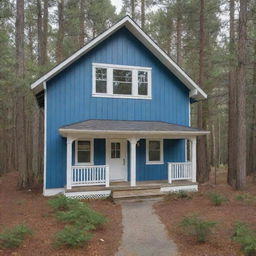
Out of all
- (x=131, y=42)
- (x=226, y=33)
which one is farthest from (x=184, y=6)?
(x=131, y=42)

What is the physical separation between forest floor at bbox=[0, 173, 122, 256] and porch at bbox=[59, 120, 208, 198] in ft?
3.99

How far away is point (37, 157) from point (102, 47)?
9567 mm

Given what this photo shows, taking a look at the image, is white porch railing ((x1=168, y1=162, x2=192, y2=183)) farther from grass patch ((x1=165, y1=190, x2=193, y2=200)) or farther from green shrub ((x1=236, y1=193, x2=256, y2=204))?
green shrub ((x1=236, y1=193, x2=256, y2=204))

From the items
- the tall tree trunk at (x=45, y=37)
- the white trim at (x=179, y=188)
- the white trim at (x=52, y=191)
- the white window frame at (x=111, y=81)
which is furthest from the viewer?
the tall tree trunk at (x=45, y=37)

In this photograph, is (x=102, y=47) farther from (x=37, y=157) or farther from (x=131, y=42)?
(x=37, y=157)

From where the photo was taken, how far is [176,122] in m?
13.2

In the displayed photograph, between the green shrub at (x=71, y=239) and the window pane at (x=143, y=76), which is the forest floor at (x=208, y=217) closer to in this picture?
the green shrub at (x=71, y=239)

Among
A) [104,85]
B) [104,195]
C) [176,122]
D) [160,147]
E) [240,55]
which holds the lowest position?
[104,195]

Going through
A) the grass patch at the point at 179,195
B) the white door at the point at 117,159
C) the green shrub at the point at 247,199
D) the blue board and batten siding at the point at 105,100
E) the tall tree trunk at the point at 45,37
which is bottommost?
the grass patch at the point at 179,195

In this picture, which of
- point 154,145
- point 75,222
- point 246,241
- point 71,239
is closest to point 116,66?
point 154,145

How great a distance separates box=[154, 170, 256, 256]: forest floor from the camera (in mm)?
5430

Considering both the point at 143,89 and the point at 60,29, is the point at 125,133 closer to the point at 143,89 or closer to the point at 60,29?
the point at 143,89

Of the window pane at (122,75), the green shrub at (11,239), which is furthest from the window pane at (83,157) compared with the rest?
the green shrub at (11,239)

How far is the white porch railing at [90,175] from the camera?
10.6 m
